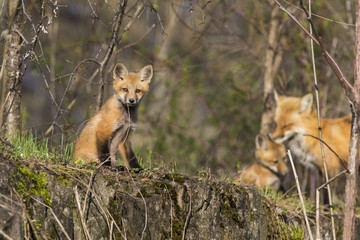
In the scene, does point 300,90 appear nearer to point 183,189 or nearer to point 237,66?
point 237,66

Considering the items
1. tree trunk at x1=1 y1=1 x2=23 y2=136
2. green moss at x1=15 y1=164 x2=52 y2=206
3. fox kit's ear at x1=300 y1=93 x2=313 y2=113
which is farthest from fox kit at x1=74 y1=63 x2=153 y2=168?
fox kit's ear at x1=300 y1=93 x2=313 y2=113

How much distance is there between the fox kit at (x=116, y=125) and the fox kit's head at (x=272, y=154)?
455 cm

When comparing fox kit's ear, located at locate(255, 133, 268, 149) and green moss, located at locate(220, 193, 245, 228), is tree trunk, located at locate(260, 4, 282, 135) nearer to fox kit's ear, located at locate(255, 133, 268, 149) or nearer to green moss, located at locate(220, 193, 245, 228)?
fox kit's ear, located at locate(255, 133, 268, 149)

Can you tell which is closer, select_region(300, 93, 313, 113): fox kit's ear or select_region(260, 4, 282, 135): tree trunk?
select_region(300, 93, 313, 113): fox kit's ear

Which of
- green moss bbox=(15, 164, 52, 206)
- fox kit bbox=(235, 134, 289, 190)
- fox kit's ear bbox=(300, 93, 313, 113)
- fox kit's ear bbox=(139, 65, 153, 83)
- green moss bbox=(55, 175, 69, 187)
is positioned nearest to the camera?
green moss bbox=(15, 164, 52, 206)

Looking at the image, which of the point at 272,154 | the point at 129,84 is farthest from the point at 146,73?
the point at 272,154

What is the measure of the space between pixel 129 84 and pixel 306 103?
450 cm

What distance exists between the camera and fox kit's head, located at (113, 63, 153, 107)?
189 inches

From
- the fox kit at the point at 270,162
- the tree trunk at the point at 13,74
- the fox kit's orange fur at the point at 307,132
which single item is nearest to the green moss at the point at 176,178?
the tree trunk at the point at 13,74

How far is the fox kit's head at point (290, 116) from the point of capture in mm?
8438

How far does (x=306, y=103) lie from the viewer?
8.41 meters

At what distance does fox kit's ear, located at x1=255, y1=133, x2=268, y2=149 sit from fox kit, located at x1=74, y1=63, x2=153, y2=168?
4.47 metres

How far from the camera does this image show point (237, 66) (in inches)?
391

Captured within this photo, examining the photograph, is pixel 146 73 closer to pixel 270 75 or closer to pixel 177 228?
pixel 177 228
